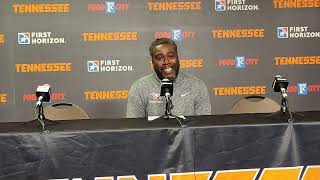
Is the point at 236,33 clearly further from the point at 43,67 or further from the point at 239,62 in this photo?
the point at 43,67

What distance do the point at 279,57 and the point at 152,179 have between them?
284cm

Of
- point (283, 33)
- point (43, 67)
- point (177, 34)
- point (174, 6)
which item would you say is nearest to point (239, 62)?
point (283, 33)

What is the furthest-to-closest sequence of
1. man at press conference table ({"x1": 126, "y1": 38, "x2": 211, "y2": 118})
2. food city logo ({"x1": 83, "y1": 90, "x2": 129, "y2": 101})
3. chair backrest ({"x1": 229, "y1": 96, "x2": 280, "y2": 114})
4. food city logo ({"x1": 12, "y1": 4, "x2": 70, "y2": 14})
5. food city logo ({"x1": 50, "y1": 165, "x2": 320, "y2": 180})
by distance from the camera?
food city logo ({"x1": 83, "y1": 90, "x2": 129, "y2": 101}) < food city logo ({"x1": 12, "y1": 4, "x2": 70, "y2": 14}) < chair backrest ({"x1": 229, "y1": 96, "x2": 280, "y2": 114}) < man at press conference table ({"x1": 126, "y1": 38, "x2": 211, "y2": 118}) < food city logo ({"x1": 50, "y1": 165, "x2": 320, "y2": 180})

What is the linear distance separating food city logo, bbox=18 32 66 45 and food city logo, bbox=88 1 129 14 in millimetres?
427

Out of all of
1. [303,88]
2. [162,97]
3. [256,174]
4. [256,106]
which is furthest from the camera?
[303,88]

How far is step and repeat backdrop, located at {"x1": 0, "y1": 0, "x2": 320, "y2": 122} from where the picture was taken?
4113 mm

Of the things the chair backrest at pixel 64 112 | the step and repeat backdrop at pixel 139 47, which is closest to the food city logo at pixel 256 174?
the chair backrest at pixel 64 112

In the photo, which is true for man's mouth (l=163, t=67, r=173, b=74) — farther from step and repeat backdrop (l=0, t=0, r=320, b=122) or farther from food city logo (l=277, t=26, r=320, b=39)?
food city logo (l=277, t=26, r=320, b=39)

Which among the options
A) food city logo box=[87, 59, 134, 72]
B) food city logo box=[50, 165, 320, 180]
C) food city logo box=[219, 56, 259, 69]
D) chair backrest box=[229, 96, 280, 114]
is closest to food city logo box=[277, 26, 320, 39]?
food city logo box=[219, 56, 259, 69]

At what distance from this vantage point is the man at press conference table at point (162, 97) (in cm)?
280

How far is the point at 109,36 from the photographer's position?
4172mm

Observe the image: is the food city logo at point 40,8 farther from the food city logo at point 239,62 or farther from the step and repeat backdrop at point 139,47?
the food city logo at point 239,62

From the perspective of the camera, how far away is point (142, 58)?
420cm

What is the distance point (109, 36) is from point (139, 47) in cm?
31
